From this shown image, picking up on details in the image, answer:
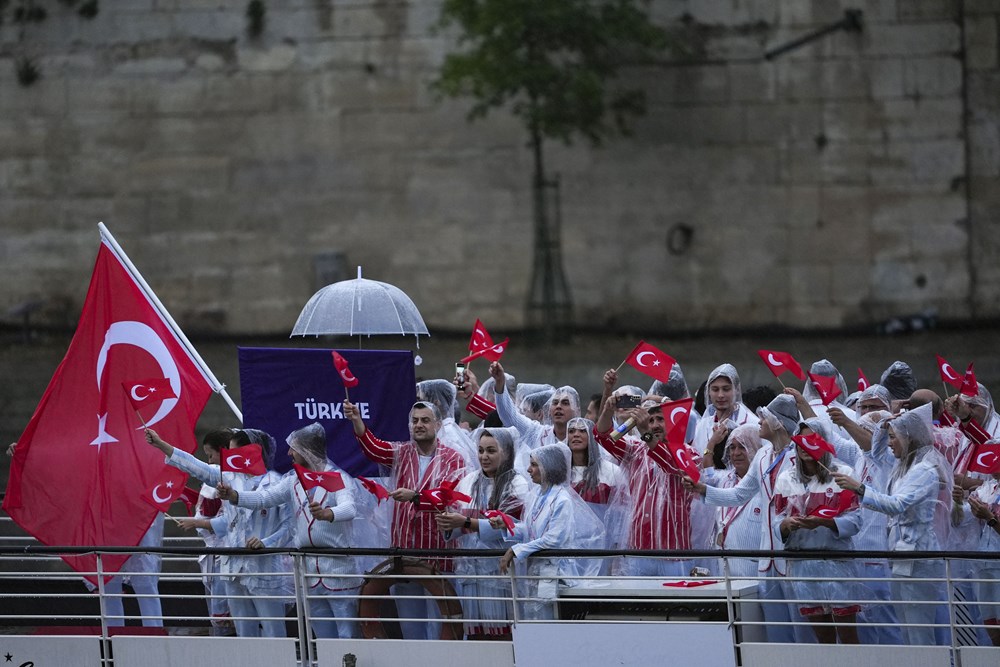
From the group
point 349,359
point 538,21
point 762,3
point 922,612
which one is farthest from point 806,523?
point 762,3

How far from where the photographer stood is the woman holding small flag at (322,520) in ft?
27.5

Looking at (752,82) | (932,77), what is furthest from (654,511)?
(932,77)

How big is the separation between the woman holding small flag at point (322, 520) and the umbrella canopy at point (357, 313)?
4.92ft

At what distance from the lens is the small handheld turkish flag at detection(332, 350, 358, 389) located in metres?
8.71

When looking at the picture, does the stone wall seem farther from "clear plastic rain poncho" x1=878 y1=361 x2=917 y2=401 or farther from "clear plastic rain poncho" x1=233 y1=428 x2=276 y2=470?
"clear plastic rain poncho" x1=233 y1=428 x2=276 y2=470

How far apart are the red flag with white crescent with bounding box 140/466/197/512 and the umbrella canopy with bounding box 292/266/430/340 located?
1.35 metres

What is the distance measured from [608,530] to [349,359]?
1.79 metres

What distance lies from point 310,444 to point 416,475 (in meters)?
0.67

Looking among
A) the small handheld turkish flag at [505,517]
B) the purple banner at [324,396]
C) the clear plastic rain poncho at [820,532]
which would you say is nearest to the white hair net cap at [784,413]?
the clear plastic rain poncho at [820,532]

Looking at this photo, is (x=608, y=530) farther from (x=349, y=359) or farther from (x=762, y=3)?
(x=762, y=3)

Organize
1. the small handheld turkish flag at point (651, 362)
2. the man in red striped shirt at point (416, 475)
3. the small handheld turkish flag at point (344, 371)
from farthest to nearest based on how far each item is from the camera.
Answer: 1. the small handheld turkish flag at point (651, 362)
2. the small handheld turkish flag at point (344, 371)
3. the man in red striped shirt at point (416, 475)

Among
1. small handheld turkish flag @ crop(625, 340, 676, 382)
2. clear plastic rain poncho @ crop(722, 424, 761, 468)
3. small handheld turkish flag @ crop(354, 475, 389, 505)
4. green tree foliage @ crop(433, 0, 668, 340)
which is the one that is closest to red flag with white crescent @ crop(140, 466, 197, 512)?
small handheld turkish flag @ crop(354, 475, 389, 505)

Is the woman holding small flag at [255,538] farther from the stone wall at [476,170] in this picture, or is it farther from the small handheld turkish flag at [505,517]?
the stone wall at [476,170]

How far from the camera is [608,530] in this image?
8805mm
